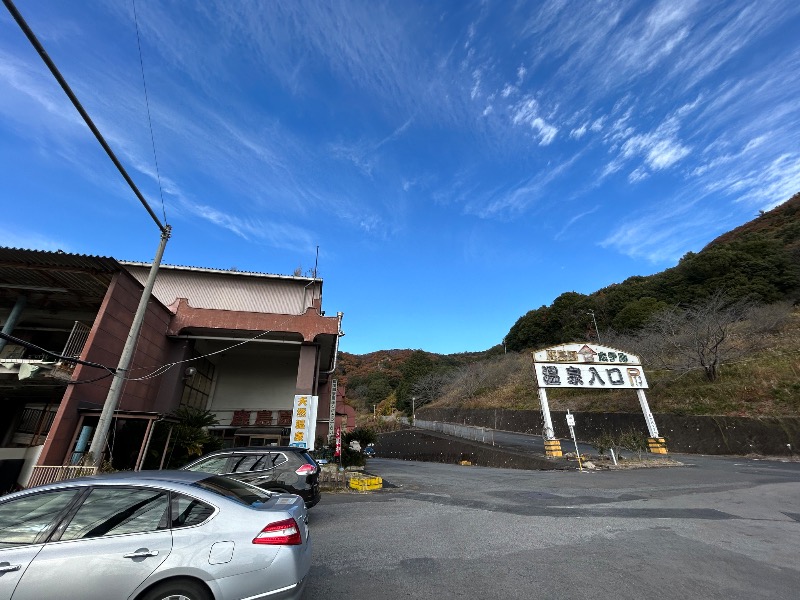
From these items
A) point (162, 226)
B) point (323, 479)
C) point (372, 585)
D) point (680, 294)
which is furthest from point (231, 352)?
point (680, 294)

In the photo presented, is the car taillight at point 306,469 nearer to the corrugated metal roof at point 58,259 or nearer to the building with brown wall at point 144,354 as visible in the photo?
the building with brown wall at point 144,354

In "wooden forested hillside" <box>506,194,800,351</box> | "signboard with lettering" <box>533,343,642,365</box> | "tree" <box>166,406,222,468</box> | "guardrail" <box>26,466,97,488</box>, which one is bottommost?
"guardrail" <box>26,466,97,488</box>

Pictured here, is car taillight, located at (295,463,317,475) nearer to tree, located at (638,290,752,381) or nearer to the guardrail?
the guardrail

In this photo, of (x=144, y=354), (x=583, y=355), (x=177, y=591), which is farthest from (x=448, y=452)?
(x=177, y=591)

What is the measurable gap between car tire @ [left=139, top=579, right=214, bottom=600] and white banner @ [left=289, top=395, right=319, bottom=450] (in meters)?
12.7

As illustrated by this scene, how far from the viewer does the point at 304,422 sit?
15.2 meters

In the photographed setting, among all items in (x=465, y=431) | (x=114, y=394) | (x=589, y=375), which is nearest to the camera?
(x=114, y=394)

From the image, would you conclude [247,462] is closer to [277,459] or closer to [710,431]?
[277,459]

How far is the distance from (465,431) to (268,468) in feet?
91.6

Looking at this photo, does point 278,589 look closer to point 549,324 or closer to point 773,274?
point 773,274

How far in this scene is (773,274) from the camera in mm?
36469

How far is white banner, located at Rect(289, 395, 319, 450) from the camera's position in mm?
14992

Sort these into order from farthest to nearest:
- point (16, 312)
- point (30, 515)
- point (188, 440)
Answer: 1. point (16, 312)
2. point (188, 440)
3. point (30, 515)

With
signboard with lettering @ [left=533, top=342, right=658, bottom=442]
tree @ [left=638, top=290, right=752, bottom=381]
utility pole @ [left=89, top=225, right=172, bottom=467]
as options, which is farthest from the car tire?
tree @ [left=638, top=290, right=752, bottom=381]
